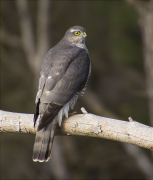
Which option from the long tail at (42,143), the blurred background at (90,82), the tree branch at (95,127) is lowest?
the blurred background at (90,82)

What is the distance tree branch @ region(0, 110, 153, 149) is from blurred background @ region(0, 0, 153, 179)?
4455 millimetres

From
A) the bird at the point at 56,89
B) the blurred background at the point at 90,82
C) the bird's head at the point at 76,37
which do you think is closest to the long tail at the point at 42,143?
the bird at the point at 56,89

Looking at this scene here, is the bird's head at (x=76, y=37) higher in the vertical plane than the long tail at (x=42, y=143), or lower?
higher

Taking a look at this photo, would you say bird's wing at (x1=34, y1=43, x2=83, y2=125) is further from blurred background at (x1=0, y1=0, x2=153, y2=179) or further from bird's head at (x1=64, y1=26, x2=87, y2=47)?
blurred background at (x1=0, y1=0, x2=153, y2=179)

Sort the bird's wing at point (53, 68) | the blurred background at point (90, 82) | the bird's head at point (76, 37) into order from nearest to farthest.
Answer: the bird's wing at point (53, 68)
the bird's head at point (76, 37)
the blurred background at point (90, 82)

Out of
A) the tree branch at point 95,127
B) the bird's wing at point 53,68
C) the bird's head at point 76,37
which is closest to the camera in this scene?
the tree branch at point 95,127

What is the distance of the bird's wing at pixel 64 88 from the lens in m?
3.17

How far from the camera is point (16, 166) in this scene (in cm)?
873

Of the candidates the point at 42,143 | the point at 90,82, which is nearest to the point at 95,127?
the point at 42,143

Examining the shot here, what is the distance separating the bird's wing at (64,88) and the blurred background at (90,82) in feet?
12.9

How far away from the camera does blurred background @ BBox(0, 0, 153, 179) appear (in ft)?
26.1

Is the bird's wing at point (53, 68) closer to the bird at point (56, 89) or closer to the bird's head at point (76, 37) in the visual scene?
the bird at point (56, 89)

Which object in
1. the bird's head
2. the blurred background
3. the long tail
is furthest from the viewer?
the blurred background

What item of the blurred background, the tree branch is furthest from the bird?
the blurred background
